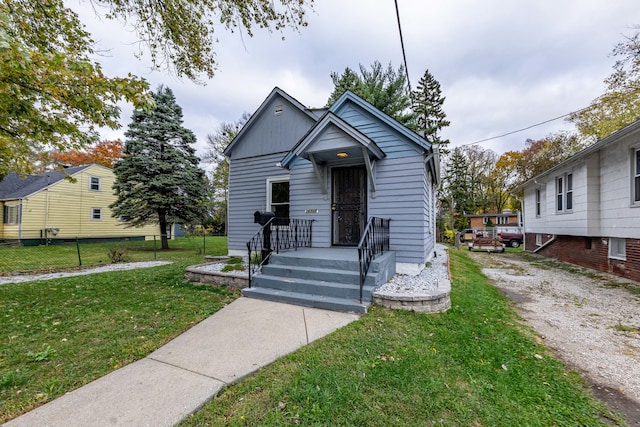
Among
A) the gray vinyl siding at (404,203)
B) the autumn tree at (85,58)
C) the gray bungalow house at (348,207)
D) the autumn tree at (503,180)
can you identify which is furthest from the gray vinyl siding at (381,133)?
the autumn tree at (503,180)

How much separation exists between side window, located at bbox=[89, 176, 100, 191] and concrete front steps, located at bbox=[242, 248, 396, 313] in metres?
20.5

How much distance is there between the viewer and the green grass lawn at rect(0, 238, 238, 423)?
251 centimetres

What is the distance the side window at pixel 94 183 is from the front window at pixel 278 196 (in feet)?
58.2

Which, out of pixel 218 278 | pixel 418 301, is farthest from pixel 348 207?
pixel 218 278

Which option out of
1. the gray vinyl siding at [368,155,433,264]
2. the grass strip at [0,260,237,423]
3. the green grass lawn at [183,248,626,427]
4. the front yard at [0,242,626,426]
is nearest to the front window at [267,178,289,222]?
the gray vinyl siding at [368,155,433,264]

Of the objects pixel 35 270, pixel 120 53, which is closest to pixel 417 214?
pixel 120 53

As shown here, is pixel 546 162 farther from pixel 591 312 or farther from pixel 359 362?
pixel 359 362

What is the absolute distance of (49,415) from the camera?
2.02 m

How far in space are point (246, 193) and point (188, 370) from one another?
23.6 ft

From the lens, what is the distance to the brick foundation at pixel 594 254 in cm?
734

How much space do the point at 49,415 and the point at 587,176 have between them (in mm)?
12903

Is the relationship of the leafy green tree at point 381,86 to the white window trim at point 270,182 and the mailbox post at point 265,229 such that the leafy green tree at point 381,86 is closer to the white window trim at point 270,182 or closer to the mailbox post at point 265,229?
the white window trim at point 270,182

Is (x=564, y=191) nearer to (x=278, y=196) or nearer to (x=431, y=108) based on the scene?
(x=278, y=196)

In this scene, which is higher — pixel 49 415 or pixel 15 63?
pixel 15 63
